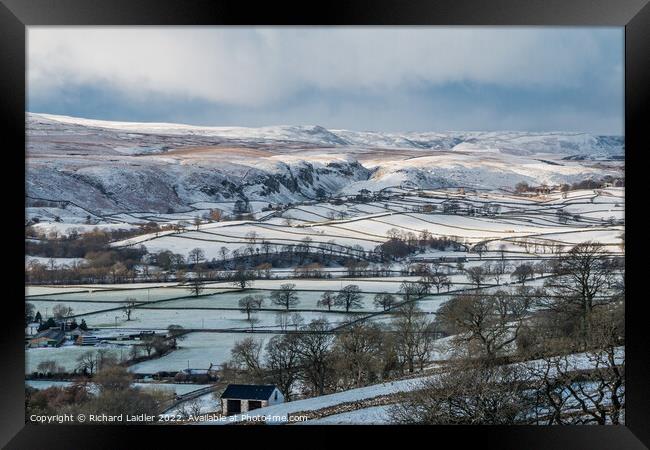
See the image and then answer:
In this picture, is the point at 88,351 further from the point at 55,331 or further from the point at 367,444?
the point at 367,444

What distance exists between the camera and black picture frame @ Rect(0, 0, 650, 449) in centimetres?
275

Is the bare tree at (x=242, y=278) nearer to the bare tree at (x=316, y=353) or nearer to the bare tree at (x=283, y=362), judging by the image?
the bare tree at (x=283, y=362)

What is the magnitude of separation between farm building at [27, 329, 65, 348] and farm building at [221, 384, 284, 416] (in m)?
1.74

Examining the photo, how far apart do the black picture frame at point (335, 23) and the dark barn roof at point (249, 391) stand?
8.07ft

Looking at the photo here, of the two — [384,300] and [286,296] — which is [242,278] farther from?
[384,300]

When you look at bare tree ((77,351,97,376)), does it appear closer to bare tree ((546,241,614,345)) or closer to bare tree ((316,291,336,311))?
bare tree ((316,291,336,311))

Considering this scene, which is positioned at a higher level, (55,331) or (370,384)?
(55,331)

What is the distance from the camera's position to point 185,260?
5789 millimetres

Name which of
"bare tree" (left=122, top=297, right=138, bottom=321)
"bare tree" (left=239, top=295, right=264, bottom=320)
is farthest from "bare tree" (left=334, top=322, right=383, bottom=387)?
"bare tree" (left=122, top=297, right=138, bottom=321)

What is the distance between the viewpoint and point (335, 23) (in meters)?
2.87

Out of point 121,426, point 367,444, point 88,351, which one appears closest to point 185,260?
point 88,351

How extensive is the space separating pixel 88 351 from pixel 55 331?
38 cm

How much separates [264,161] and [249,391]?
2.31 metres
